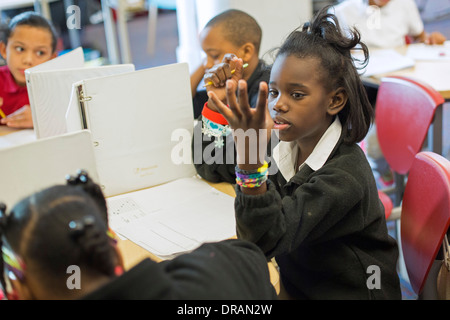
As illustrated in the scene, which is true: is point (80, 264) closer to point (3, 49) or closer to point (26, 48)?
point (26, 48)

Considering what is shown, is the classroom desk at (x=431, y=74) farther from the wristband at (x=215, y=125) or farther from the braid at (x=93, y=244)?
the braid at (x=93, y=244)

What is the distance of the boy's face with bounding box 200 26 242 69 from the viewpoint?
1.86m

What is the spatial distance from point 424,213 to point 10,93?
5.69 feet

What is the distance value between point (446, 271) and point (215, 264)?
0.71 meters

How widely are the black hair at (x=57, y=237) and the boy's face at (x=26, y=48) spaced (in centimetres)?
156

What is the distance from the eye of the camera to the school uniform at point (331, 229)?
1.04 meters

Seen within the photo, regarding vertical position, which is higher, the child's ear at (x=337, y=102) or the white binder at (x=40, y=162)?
the child's ear at (x=337, y=102)

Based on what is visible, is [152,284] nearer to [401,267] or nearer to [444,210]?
[444,210]

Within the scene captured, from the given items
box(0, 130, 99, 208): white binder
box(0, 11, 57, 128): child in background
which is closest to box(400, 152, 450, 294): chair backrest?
box(0, 130, 99, 208): white binder

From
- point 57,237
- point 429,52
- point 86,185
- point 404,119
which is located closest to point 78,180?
point 86,185

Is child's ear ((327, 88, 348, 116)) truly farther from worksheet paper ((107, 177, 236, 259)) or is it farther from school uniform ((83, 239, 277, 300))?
school uniform ((83, 239, 277, 300))

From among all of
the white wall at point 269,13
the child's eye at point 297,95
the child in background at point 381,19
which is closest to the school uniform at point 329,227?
the child's eye at point 297,95

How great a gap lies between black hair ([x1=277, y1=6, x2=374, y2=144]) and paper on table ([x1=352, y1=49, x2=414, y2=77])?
1250 millimetres

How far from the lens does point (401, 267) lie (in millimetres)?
2104
